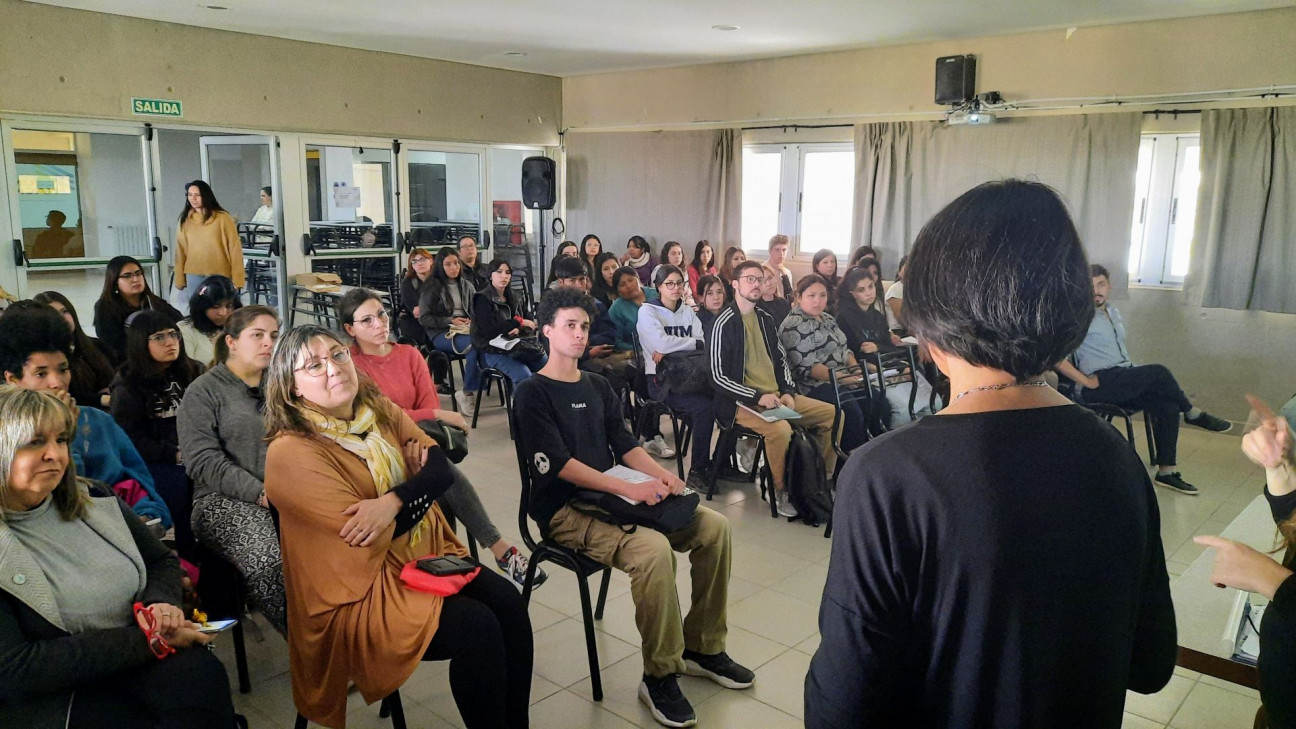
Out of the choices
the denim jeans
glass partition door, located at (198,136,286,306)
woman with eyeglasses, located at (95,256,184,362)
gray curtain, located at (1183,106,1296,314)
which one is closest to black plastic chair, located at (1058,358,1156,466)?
gray curtain, located at (1183,106,1296,314)

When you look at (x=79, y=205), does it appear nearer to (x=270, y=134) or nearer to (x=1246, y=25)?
(x=270, y=134)

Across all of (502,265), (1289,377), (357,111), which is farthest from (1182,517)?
(357,111)

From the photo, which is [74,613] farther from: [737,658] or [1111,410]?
[1111,410]

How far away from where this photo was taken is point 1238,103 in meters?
5.71

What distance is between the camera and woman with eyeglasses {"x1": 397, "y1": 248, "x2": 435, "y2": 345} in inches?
250

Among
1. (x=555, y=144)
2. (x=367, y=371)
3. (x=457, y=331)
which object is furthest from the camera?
(x=555, y=144)

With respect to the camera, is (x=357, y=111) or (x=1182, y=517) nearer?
(x=1182, y=517)

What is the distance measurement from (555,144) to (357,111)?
7.91 ft

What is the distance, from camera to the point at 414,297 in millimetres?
6535

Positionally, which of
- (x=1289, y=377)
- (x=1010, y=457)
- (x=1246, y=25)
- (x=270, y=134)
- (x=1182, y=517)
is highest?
(x=1246, y=25)

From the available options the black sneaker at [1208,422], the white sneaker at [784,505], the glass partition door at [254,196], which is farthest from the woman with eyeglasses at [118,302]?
the black sneaker at [1208,422]

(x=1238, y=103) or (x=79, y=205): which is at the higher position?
(x=1238, y=103)

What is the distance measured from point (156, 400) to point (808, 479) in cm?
278

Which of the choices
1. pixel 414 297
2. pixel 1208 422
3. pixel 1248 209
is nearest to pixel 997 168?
pixel 1248 209
